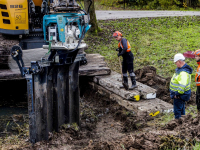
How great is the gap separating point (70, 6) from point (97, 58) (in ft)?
13.5

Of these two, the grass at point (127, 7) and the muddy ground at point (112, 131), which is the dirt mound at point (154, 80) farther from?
the grass at point (127, 7)

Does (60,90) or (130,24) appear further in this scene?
(130,24)

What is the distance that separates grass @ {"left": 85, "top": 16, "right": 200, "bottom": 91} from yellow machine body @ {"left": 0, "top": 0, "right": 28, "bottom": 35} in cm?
356

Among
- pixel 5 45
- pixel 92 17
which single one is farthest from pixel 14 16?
pixel 92 17

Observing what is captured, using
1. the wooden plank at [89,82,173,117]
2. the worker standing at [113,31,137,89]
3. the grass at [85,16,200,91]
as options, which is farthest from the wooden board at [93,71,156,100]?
the grass at [85,16,200,91]

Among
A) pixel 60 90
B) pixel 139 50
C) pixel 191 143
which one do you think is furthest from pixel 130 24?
pixel 191 143

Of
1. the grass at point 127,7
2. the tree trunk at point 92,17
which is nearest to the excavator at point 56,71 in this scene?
the tree trunk at point 92,17

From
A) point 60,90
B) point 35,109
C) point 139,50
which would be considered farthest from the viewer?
point 139,50

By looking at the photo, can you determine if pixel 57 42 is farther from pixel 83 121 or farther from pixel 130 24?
pixel 130 24

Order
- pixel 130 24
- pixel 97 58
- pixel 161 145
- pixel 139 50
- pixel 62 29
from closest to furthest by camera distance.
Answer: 1. pixel 161 145
2. pixel 62 29
3. pixel 97 58
4. pixel 139 50
5. pixel 130 24

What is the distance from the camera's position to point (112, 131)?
19.0 feet

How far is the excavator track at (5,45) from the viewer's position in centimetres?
746

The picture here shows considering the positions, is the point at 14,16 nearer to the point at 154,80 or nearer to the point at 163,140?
the point at 154,80

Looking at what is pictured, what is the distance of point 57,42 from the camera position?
4684 mm
